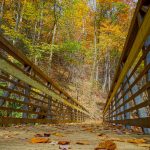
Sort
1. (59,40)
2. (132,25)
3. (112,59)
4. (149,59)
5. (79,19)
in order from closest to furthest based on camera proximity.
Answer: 1. (149,59)
2. (132,25)
3. (59,40)
4. (79,19)
5. (112,59)

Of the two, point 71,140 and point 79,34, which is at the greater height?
point 79,34

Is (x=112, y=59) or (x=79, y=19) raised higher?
(x=79, y=19)

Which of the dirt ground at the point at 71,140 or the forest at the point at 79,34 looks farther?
the forest at the point at 79,34

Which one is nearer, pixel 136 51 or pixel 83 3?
pixel 136 51

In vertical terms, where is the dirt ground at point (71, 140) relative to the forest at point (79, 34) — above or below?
below

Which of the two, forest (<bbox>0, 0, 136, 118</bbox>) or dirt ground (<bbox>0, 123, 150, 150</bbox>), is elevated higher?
forest (<bbox>0, 0, 136, 118</bbox>)

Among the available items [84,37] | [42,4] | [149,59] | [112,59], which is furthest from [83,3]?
[149,59]

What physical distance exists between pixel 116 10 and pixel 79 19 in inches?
170

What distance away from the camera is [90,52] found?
3195 centimetres

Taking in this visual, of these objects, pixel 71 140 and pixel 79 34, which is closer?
pixel 71 140

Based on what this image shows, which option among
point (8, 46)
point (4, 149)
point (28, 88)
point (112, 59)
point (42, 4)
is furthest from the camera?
point (112, 59)

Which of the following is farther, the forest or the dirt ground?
the forest

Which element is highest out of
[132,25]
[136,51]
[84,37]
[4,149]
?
[84,37]

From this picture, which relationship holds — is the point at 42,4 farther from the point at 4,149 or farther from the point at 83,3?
the point at 4,149
